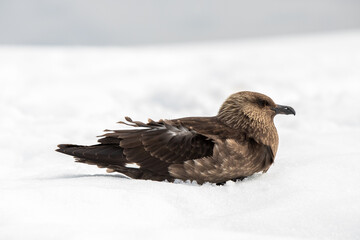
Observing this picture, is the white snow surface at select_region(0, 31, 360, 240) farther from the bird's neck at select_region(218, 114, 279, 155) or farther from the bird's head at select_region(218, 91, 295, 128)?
A: the bird's head at select_region(218, 91, 295, 128)

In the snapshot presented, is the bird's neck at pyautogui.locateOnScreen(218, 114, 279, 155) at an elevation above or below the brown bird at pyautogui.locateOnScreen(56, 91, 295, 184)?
above

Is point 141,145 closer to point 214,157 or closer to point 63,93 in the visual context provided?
point 214,157

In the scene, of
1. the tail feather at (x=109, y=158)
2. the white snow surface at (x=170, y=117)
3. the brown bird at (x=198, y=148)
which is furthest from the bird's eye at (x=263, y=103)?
the tail feather at (x=109, y=158)

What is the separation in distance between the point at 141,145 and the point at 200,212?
121 centimetres

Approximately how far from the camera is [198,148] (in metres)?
4.96

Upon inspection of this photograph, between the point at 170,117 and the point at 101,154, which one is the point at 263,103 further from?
the point at 170,117

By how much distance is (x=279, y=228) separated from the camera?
3.74 meters

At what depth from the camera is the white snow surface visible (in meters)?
3.74

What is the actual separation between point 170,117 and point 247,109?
16.1 ft

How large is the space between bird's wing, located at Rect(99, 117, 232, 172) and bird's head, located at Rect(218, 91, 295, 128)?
20 cm

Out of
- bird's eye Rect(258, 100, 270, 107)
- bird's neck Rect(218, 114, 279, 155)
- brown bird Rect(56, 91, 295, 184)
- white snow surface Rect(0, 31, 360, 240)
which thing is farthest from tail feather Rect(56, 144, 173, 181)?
bird's eye Rect(258, 100, 270, 107)

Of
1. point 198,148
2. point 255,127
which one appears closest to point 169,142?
point 198,148

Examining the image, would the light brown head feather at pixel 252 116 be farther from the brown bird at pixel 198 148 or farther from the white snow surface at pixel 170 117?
the white snow surface at pixel 170 117
